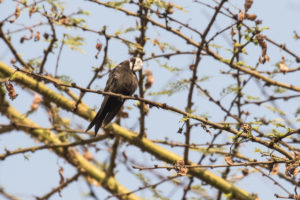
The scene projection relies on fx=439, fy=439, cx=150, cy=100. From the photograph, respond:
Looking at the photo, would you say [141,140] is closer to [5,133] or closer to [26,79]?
[26,79]

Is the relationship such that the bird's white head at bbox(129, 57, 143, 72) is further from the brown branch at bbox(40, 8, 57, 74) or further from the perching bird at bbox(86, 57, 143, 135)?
the brown branch at bbox(40, 8, 57, 74)

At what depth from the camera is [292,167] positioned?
2787 mm

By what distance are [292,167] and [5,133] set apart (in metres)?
4.10

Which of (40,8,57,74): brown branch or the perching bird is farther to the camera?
the perching bird

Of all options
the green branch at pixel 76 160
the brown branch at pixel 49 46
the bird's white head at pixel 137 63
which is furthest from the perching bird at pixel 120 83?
the green branch at pixel 76 160

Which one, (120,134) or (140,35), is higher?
(140,35)

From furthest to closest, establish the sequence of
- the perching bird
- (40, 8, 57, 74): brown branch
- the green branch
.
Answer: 1. the green branch
2. the perching bird
3. (40, 8, 57, 74): brown branch

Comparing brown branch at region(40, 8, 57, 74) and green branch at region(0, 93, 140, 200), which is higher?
brown branch at region(40, 8, 57, 74)

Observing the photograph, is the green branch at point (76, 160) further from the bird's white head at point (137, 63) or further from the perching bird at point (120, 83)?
the bird's white head at point (137, 63)

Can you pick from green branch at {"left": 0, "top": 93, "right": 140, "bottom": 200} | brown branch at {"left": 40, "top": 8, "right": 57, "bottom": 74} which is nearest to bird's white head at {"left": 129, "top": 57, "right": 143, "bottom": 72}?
brown branch at {"left": 40, "top": 8, "right": 57, "bottom": 74}

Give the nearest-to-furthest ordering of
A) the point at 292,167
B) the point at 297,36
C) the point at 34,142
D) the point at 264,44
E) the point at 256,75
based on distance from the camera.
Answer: the point at 292,167 → the point at 264,44 → the point at 297,36 → the point at 256,75 → the point at 34,142

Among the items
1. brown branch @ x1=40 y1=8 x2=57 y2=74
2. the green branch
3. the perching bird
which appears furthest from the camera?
the green branch

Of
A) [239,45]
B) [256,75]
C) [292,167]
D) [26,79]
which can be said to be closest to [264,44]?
[239,45]

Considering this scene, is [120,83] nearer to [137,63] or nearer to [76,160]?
[137,63]
